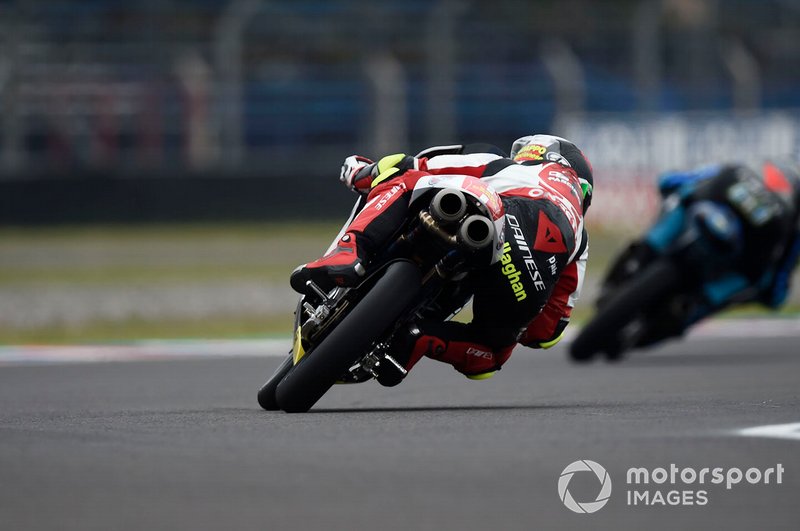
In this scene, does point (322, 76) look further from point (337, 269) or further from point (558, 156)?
point (337, 269)

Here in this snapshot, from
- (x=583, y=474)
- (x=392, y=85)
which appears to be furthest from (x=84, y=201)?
(x=583, y=474)

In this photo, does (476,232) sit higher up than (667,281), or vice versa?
(476,232)

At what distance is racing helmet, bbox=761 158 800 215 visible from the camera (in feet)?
30.8

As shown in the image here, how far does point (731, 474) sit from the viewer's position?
13.5 ft

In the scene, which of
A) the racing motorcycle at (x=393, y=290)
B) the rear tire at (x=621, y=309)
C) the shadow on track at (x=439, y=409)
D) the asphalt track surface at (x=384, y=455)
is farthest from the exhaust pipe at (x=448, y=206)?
the rear tire at (x=621, y=309)

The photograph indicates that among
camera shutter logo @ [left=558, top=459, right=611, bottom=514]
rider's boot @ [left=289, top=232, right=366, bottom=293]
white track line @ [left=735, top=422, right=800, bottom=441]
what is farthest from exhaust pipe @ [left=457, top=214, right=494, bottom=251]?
camera shutter logo @ [left=558, top=459, right=611, bottom=514]

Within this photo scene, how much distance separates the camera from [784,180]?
9.48 metres

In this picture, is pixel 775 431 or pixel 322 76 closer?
pixel 775 431

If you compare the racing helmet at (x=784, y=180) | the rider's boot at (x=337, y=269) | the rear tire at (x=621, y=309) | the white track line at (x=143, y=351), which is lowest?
the white track line at (x=143, y=351)

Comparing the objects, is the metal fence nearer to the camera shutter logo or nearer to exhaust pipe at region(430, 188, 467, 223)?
exhaust pipe at region(430, 188, 467, 223)

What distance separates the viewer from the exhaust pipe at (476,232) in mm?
5430

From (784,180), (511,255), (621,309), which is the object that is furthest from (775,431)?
(784,180)

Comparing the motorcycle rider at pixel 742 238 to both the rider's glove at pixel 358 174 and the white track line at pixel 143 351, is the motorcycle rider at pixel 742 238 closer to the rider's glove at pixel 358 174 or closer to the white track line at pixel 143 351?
the white track line at pixel 143 351

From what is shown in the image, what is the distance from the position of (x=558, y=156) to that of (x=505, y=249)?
759 millimetres
